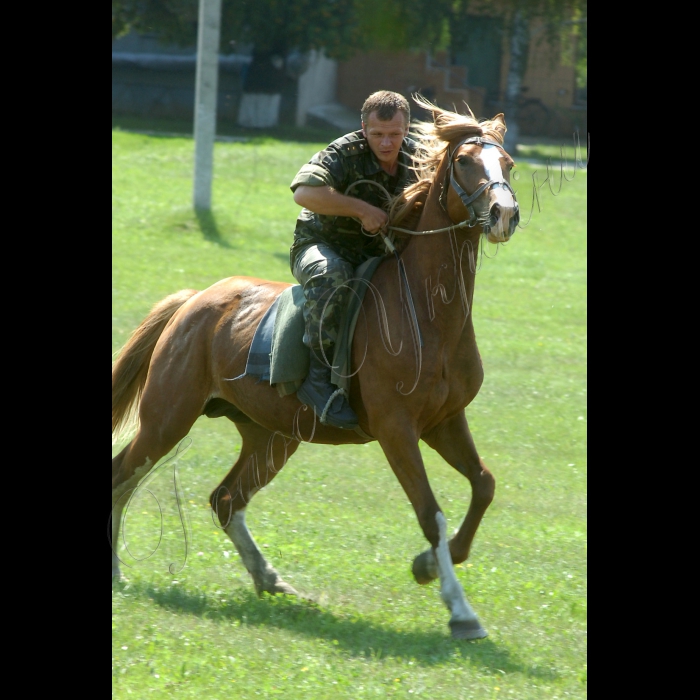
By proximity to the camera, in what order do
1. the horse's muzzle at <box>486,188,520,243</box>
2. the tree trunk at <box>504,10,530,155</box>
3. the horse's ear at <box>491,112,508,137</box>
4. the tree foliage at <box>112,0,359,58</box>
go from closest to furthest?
1. the horse's muzzle at <box>486,188,520,243</box>
2. the horse's ear at <box>491,112,508,137</box>
3. the tree foliage at <box>112,0,359,58</box>
4. the tree trunk at <box>504,10,530,155</box>

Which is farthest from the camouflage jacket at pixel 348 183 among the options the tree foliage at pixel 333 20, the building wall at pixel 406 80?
the building wall at pixel 406 80

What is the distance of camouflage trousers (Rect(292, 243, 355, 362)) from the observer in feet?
17.9

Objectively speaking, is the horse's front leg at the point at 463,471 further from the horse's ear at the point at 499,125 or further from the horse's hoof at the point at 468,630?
the horse's ear at the point at 499,125

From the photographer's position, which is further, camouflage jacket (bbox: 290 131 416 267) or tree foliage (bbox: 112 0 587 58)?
tree foliage (bbox: 112 0 587 58)

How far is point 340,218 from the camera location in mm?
5809

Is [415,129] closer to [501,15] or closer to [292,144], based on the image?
[292,144]

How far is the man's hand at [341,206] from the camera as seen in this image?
213 inches

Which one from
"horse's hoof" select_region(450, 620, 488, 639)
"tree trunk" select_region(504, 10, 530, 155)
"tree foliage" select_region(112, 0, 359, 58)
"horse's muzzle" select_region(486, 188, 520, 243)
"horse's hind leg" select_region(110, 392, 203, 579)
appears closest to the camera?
"horse's muzzle" select_region(486, 188, 520, 243)

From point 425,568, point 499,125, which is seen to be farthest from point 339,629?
point 499,125

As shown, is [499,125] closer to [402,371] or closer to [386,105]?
[386,105]

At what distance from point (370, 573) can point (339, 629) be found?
0.88 meters

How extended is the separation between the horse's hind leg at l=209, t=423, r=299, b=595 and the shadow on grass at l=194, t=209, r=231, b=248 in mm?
11709

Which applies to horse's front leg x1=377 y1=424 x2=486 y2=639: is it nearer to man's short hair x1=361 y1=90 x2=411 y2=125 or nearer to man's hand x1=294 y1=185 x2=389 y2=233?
man's hand x1=294 y1=185 x2=389 y2=233

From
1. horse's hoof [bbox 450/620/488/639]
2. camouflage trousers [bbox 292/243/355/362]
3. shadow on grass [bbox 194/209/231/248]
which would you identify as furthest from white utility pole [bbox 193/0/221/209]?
horse's hoof [bbox 450/620/488/639]
